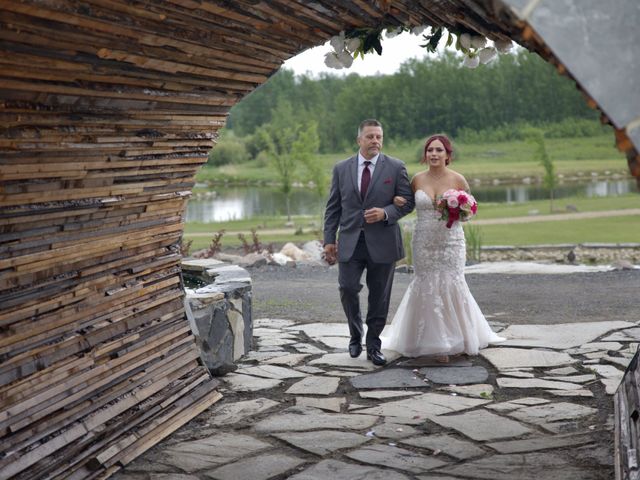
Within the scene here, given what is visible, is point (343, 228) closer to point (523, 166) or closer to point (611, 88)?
point (611, 88)

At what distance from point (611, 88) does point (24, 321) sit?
3.26m

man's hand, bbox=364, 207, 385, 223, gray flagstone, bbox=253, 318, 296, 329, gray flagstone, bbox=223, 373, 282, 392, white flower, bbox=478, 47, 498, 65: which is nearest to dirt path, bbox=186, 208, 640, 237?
gray flagstone, bbox=253, 318, 296, 329

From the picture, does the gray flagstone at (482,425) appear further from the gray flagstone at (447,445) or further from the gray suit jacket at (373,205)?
the gray suit jacket at (373,205)

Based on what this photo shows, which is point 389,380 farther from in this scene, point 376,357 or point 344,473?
point 344,473

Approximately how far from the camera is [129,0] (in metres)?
4.39

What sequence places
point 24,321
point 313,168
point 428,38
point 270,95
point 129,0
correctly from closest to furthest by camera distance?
point 129,0, point 24,321, point 428,38, point 313,168, point 270,95

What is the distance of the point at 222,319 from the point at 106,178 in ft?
8.22

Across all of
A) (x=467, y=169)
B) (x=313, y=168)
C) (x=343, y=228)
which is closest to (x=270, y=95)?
(x=467, y=169)

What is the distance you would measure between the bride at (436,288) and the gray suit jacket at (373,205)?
15 centimetres

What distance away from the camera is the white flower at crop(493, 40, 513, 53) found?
5894 mm

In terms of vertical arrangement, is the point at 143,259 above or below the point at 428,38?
below

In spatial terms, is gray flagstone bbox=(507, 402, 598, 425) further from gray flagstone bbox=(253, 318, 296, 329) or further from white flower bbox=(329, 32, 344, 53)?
gray flagstone bbox=(253, 318, 296, 329)

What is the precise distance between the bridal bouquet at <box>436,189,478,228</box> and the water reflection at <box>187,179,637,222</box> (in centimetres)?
2084

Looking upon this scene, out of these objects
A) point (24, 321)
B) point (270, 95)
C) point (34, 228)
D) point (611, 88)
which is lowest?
point (24, 321)
